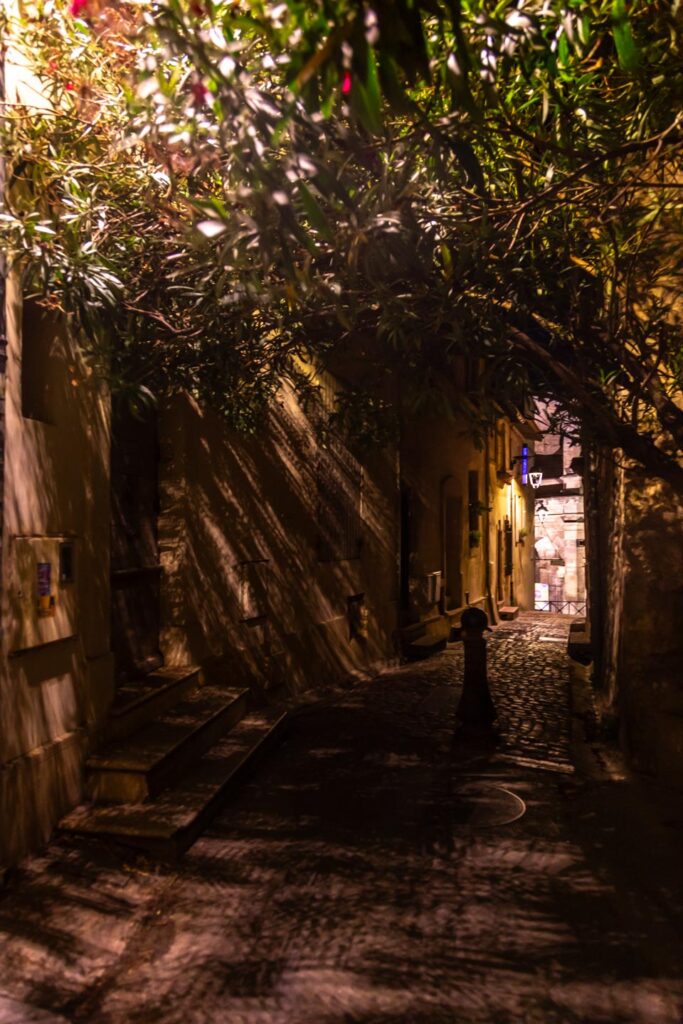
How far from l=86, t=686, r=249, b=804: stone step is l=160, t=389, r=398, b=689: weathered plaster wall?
829mm

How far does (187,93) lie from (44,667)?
337 cm

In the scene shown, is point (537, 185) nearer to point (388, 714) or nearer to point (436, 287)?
point (436, 287)

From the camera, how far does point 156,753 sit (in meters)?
5.55

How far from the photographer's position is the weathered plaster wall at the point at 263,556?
7.46m

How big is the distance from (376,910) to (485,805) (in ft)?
5.70

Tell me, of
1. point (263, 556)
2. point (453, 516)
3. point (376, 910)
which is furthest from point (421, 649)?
point (376, 910)

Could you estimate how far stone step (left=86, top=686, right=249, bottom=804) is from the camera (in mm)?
5309

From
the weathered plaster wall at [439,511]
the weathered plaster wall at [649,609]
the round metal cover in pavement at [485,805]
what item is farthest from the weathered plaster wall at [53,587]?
the weathered plaster wall at [439,511]

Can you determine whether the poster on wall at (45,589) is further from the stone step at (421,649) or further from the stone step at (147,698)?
Answer: the stone step at (421,649)

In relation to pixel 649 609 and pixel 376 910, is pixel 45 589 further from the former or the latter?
pixel 649 609

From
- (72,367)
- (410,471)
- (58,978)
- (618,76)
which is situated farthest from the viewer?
(410,471)

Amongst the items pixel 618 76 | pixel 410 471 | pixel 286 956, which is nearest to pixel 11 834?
pixel 286 956

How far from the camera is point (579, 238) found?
16.8 ft

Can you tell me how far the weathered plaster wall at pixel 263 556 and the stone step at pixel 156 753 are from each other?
83cm
